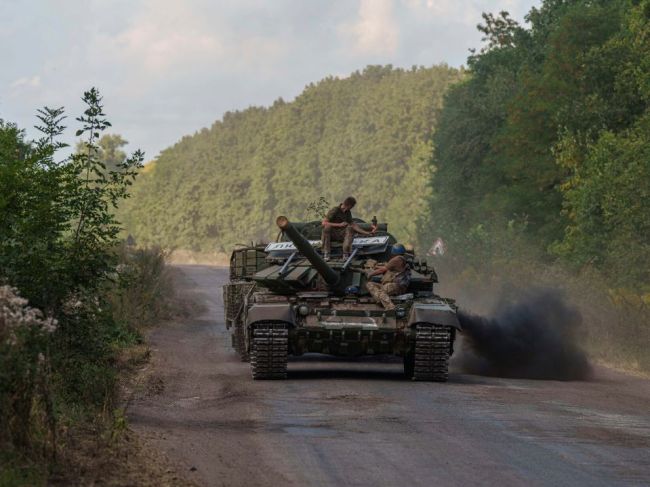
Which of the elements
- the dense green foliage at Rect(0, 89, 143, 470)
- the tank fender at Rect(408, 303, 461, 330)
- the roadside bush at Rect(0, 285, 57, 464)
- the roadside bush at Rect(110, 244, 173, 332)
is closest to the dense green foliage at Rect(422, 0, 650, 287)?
the roadside bush at Rect(110, 244, 173, 332)

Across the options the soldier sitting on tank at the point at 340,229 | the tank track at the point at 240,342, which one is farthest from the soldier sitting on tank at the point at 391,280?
the tank track at the point at 240,342

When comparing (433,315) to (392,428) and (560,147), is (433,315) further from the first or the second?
(560,147)

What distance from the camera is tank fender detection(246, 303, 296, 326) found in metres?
18.7

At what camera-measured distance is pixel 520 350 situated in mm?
22859

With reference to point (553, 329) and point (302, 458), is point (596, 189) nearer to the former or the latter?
point (553, 329)

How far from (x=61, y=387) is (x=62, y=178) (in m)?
2.91

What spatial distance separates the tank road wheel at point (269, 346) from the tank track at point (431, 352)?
182 cm

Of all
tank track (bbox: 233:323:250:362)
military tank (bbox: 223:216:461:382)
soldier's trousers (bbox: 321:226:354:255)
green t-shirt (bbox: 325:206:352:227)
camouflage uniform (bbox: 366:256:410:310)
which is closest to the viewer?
military tank (bbox: 223:216:461:382)

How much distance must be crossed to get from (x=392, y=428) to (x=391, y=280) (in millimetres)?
6350

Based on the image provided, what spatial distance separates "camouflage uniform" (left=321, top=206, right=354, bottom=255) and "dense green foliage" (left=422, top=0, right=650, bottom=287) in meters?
11.5

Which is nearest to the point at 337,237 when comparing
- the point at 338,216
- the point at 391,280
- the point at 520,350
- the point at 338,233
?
the point at 338,233

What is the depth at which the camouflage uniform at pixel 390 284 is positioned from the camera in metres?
19.6

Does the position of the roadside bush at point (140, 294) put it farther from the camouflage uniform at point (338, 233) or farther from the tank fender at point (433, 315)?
the tank fender at point (433, 315)

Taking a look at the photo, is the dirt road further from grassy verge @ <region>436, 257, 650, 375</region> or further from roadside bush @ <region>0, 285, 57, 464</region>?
grassy verge @ <region>436, 257, 650, 375</region>
